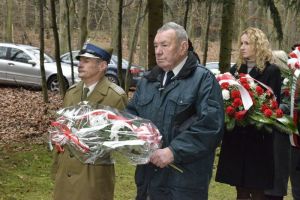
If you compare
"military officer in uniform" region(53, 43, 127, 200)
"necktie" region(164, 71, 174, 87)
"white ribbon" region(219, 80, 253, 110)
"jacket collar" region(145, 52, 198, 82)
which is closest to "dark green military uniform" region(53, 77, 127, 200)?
"military officer in uniform" region(53, 43, 127, 200)

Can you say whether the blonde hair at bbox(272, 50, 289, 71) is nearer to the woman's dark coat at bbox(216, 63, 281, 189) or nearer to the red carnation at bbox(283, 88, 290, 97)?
the red carnation at bbox(283, 88, 290, 97)

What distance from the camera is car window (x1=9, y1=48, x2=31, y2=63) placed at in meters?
19.8

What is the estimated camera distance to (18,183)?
7410 mm

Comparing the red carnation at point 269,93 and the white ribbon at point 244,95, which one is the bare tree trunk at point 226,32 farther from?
the white ribbon at point 244,95

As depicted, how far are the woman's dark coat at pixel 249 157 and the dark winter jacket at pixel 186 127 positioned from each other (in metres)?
1.60

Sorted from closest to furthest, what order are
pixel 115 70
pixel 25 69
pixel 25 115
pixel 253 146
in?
pixel 253 146, pixel 25 115, pixel 25 69, pixel 115 70

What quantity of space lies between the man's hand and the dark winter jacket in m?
0.04

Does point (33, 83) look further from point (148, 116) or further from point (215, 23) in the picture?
point (215, 23)

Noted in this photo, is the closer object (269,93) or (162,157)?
(162,157)

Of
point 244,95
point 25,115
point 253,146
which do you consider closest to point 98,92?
point 244,95

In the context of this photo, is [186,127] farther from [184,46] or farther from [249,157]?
[249,157]

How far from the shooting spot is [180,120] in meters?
3.67

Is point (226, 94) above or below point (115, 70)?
above

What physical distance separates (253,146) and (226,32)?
5578mm
